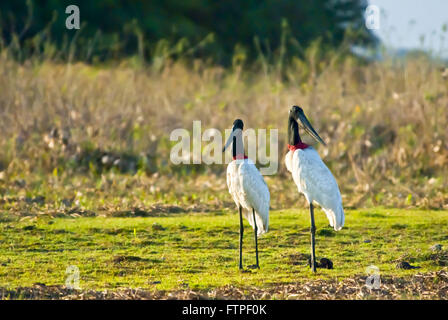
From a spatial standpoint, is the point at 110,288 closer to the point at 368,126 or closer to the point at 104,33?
the point at 368,126

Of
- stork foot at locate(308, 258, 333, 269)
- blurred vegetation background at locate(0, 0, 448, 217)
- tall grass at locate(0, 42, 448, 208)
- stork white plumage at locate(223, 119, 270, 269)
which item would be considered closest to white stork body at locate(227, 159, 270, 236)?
stork white plumage at locate(223, 119, 270, 269)

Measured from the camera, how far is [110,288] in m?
4.80

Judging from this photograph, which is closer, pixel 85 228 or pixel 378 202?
pixel 85 228

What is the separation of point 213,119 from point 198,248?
4993mm

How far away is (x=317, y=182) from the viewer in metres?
5.45

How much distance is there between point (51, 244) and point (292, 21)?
1696 centimetres

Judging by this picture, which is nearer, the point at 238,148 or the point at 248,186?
the point at 248,186

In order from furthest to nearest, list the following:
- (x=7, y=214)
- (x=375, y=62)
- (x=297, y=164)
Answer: (x=375, y=62)
(x=7, y=214)
(x=297, y=164)

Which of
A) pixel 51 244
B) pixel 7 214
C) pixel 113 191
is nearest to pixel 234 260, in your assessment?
pixel 51 244

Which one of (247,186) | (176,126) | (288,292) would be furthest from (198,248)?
(176,126)

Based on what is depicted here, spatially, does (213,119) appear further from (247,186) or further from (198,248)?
(247,186)

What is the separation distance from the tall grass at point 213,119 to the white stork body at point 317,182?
2.94m

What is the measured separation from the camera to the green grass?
5.16 m

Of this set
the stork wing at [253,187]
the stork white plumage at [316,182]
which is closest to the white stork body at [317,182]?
the stork white plumage at [316,182]
